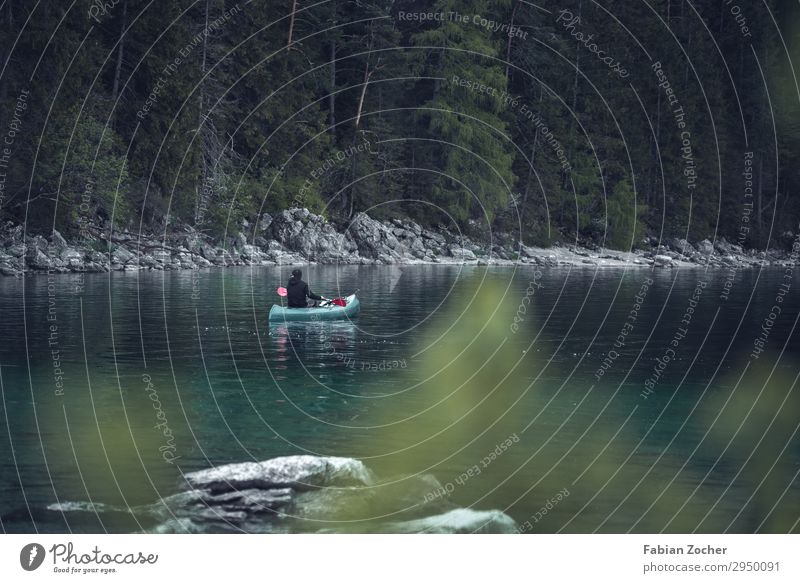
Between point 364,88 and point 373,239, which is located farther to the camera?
point 364,88

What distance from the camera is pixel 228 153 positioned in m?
74.9

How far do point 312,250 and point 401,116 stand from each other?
52.3 feet

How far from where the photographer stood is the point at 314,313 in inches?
1390

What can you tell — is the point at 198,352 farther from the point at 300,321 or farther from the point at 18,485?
the point at 18,485

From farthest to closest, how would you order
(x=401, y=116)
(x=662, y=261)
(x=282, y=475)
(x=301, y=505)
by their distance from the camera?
(x=662, y=261) < (x=401, y=116) < (x=282, y=475) < (x=301, y=505)

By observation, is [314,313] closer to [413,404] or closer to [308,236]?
[413,404]

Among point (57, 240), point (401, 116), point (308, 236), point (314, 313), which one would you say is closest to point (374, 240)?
point (308, 236)

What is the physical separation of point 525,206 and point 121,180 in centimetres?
3495

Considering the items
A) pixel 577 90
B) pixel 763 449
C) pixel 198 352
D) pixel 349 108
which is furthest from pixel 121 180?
pixel 763 449

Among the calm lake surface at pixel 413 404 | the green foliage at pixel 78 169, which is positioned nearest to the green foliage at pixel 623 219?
the green foliage at pixel 78 169

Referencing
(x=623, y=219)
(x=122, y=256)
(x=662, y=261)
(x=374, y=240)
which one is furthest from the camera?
(x=623, y=219)

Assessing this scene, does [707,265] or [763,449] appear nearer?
[763,449]

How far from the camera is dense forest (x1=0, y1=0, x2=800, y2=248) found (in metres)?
58.2

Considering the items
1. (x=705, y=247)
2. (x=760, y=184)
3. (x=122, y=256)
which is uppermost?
(x=760, y=184)
